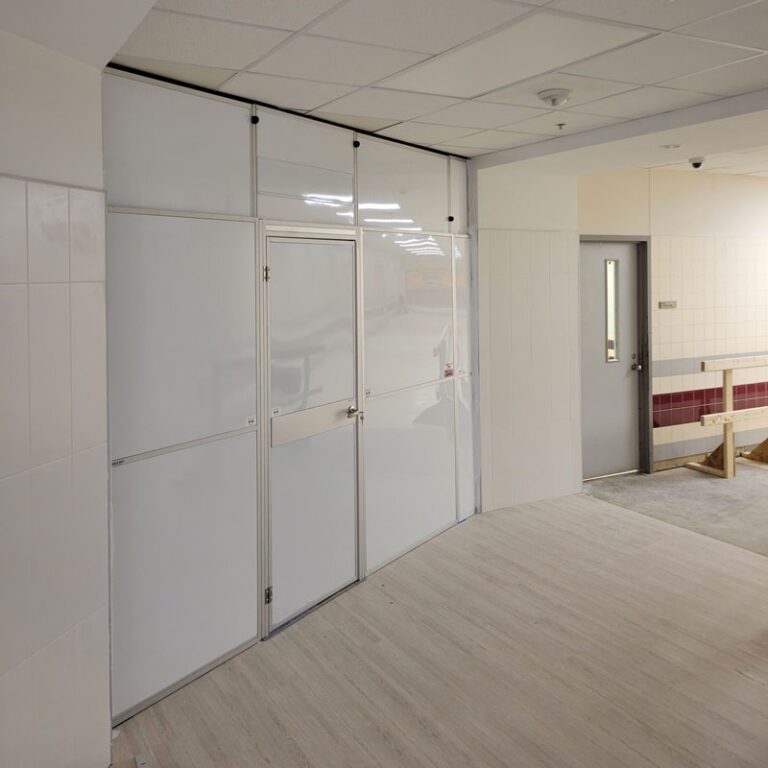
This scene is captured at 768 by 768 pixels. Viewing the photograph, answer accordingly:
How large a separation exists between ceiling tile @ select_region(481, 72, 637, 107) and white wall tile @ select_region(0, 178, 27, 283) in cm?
225

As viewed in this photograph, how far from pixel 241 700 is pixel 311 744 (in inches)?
16.7

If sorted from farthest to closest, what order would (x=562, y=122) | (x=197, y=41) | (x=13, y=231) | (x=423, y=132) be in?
(x=423, y=132) < (x=562, y=122) < (x=197, y=41) < (x=13, y=231)

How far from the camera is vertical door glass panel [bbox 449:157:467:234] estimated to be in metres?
4.86

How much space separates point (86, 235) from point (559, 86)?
2.26 meters

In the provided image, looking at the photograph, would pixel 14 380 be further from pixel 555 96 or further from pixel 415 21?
pixel 555 96

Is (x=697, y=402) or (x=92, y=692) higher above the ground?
(x=697, y=402)

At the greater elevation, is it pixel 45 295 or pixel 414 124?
pixel 414 124

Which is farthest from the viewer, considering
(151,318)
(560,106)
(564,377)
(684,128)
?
(564,377)

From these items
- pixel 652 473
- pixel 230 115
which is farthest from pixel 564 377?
pixel 230 115

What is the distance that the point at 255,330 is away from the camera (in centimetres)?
327

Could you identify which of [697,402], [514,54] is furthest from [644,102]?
[697,402]

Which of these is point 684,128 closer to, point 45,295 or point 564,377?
point 564,377

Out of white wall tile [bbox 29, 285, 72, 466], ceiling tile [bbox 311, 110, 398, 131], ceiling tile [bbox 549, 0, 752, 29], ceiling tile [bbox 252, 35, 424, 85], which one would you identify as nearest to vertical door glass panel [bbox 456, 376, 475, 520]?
ceiling tile [bbox 311, 110, 398, 131]

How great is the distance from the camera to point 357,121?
12.4ft
